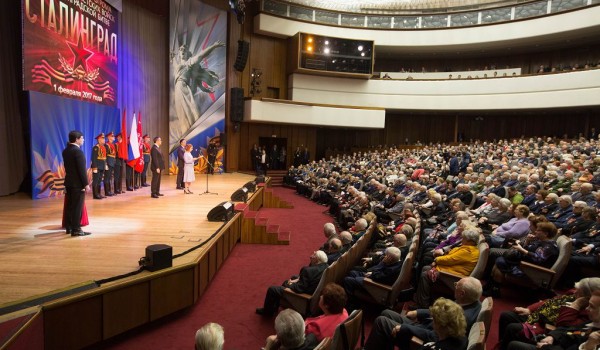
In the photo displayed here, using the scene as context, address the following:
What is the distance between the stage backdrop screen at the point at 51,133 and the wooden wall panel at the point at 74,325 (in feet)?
14.8

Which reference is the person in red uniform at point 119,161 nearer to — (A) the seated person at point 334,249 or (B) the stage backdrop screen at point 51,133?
(B) the stage backdrop screen at point 51,133

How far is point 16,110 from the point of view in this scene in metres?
6.48

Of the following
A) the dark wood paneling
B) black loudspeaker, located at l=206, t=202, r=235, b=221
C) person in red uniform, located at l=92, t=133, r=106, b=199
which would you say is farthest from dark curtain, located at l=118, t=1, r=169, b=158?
the dark wood paneling

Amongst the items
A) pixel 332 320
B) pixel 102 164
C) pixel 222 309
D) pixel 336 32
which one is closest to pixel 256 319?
pixel 222 309

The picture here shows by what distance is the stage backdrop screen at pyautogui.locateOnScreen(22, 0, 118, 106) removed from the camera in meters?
6.13

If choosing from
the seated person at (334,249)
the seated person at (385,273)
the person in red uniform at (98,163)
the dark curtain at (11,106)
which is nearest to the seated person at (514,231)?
the seated person at (385,273)

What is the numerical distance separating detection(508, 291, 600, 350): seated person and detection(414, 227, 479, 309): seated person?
1199 millimetres

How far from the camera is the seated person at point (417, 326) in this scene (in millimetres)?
2451

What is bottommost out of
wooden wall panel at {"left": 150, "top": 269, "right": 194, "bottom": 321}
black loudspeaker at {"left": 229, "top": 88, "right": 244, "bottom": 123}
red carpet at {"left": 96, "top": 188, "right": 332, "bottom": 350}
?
red carpet at {"left": 96, "top": 188, "right": 332, "bottom": 350}

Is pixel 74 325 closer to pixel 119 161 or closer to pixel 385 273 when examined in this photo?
pixel 385 273

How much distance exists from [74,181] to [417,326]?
3.72 m

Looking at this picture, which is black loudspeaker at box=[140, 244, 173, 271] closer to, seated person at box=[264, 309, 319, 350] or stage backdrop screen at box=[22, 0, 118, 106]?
seated person at box=[264, 309, 319, 350]

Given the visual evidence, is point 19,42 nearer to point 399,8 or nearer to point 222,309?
point 222,309

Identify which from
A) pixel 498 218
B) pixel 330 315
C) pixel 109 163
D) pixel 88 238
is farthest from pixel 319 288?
pixel 109 163
